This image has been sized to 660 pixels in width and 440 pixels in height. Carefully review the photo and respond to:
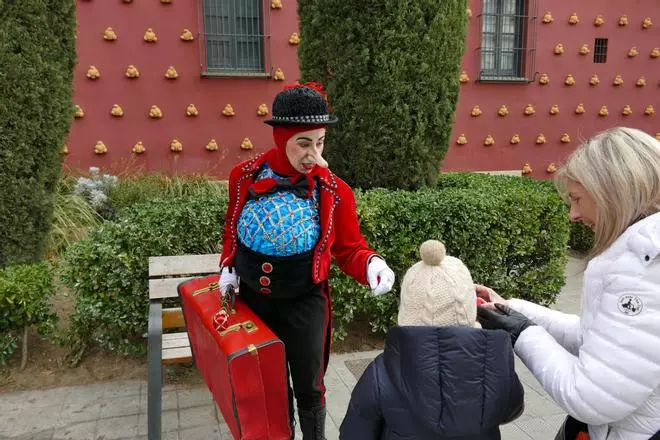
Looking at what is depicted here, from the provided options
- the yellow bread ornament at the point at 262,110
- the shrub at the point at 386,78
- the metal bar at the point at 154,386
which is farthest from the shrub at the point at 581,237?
the metal bar at the point at 154,386

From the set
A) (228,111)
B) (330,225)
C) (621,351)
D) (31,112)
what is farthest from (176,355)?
(228,111)

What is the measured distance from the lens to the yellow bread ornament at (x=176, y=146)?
26.0 ft

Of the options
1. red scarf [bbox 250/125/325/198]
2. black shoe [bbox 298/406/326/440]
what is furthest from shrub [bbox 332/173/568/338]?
red scarf [bbox 250/125/325/198]

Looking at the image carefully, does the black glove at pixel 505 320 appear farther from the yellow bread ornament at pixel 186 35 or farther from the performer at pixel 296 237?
the yellow bread ornament at pixel 186 35

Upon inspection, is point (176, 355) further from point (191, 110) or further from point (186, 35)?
point (186, 35)

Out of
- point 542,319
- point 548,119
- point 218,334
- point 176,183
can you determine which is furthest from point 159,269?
point 548,119

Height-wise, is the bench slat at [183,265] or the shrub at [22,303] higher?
the bench slat at [183,265]

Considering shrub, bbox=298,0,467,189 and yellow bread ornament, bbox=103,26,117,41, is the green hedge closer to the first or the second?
shrub, bbox=298,0,467,189

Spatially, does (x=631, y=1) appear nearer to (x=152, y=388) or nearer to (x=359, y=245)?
(x=359, y=245)

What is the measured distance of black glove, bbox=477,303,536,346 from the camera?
1628 mm

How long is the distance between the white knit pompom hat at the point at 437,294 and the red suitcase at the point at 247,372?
662 millimetres

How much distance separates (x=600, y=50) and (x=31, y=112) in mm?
9880

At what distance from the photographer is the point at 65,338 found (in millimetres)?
3732

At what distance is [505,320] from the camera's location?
1.66 m
